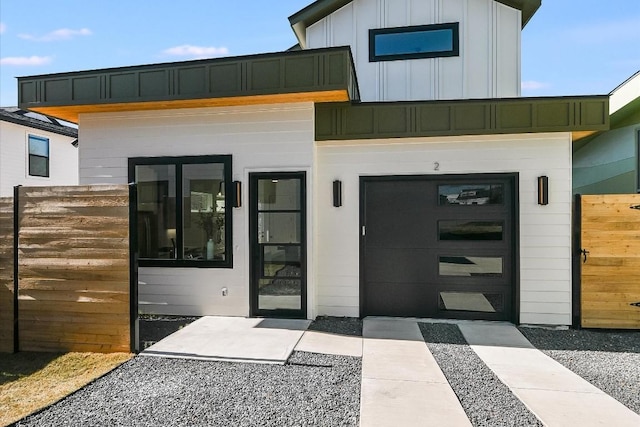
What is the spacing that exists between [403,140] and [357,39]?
304 centimetres

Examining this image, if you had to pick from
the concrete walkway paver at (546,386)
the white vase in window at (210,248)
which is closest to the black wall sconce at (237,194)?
the white vase in window at (210,248)

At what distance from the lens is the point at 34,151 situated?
40.8ft

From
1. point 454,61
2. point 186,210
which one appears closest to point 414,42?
point 454,61

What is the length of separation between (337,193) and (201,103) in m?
2.31

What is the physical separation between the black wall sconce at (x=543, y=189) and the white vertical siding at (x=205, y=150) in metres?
3.14

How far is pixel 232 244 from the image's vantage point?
5.34 m

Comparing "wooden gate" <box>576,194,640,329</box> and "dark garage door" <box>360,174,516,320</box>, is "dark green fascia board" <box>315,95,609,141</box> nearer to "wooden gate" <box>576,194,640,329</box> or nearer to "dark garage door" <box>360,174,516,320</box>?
"dark garage door" <box>360,174,516,320</box>

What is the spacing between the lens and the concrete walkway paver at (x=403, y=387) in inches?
107

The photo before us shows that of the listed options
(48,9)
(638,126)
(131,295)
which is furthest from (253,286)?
(638,126)

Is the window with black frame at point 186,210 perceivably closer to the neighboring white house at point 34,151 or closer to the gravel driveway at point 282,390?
the gravel driveway at point 282,390

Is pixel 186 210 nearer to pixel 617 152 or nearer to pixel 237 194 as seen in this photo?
pixel 237 194

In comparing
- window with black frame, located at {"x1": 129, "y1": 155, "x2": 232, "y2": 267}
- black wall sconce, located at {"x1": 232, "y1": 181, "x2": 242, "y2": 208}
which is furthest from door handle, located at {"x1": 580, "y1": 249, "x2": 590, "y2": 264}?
window with black frame, located at {"x1": 129, "y1": 155, "x2": 232, "y2": 267}

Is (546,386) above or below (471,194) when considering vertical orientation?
below

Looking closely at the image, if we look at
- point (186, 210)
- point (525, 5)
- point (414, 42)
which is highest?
point (525, 5)
